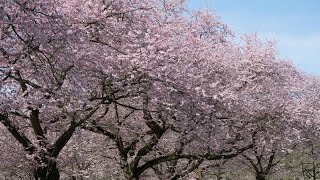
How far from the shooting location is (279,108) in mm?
17859

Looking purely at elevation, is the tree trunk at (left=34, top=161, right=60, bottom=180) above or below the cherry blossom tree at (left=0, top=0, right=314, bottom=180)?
below

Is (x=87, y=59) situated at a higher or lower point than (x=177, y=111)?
higher

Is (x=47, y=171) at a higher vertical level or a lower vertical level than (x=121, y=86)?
lower

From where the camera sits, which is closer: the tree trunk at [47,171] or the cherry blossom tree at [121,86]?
the cherry blossom tree at [121,86]

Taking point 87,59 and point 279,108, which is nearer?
point 87,59

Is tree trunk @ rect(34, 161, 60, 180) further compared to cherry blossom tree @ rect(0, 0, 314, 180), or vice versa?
tree trunk @ rect(34, 161, 60, 180)

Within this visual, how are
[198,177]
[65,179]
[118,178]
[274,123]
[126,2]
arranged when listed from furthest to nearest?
[65,179] → [118,178] → [198,177] → [274,123] → [126,2]

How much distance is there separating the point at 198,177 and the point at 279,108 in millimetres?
5609

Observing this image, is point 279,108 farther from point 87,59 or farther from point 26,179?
point 26,179

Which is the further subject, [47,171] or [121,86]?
[121,86]

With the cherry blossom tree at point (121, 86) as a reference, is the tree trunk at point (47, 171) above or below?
below

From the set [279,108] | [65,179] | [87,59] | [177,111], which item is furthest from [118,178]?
[87,59]

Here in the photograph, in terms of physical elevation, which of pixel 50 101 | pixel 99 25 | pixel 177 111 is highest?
pixel 99 25

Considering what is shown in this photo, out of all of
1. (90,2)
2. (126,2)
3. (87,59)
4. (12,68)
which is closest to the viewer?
(12,68)
